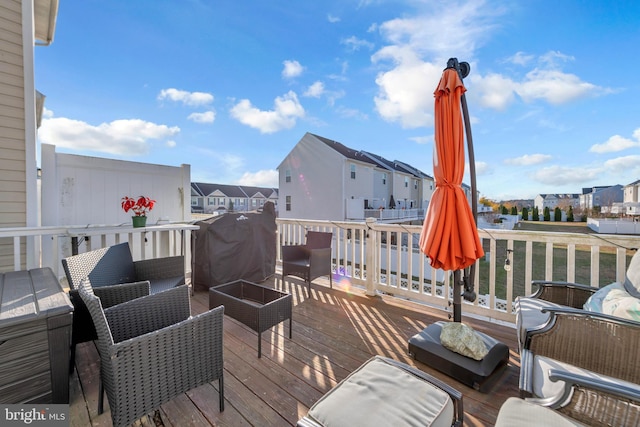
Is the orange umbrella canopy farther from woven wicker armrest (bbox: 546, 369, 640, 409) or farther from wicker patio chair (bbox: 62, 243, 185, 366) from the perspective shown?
wicker patio chair (bbox: 62, 243, 185, 366)

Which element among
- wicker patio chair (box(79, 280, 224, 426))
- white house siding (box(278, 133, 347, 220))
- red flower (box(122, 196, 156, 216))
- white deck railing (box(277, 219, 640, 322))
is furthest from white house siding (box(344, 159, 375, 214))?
wicker patio chair (box(79, 280, 224, 426))

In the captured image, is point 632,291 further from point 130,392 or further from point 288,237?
point 288,237

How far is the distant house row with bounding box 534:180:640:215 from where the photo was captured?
59.6 ft

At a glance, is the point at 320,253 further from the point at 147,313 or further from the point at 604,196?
the point at 604,196

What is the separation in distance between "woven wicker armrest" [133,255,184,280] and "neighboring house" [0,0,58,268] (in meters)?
1.48

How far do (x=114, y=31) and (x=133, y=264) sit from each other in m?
4.36

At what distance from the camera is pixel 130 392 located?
133 centimetres

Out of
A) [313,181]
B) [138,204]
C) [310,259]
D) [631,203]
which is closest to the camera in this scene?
[138,204]

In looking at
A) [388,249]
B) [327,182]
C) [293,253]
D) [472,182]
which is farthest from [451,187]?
[327,182]

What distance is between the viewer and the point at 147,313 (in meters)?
1.75

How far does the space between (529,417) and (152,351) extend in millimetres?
1801

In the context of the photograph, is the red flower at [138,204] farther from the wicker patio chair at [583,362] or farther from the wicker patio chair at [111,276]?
the wicker patio chair at [583,362]

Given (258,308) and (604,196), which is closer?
(258,308)

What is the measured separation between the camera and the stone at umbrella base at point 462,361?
1.88m
